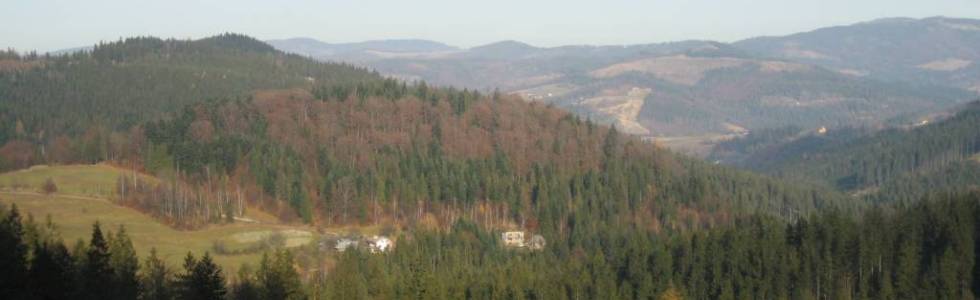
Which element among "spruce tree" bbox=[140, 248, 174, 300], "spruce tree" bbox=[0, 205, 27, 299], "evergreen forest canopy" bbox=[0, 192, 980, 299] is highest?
"spruce tree" bbox=[0, 205, 27, 299]

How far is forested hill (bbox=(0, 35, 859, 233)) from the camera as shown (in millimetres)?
135125

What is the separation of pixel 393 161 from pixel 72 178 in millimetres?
45793

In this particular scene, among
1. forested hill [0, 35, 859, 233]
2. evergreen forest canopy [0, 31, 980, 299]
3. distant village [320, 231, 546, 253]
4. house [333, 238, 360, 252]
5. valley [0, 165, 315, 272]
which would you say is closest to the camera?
evergreen forest canopy [0, 31, 980, 299]

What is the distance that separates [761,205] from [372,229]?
2705 inches

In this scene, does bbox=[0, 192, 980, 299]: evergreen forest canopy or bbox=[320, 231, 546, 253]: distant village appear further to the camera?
bbox=[320, 231, 546, 253]: distant village

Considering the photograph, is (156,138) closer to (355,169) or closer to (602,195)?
(355,169)

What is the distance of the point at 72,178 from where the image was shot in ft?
422

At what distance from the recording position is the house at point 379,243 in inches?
4451

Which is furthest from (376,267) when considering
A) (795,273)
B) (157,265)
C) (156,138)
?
(156,138)

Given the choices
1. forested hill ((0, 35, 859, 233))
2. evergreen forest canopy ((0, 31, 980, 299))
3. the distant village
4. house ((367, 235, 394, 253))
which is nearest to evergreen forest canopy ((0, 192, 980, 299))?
evergreen forest canopy ((0, 31, 980, 299))

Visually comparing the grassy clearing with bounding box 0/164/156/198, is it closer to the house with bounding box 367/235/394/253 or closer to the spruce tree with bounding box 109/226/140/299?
the house with bounding box 367/235/394/253

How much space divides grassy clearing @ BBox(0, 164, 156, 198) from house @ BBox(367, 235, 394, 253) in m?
34.8

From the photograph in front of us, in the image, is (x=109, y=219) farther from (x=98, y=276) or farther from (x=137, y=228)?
(x=98, y=276)

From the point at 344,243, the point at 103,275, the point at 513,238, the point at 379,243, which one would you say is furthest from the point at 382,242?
the point at 103,275
